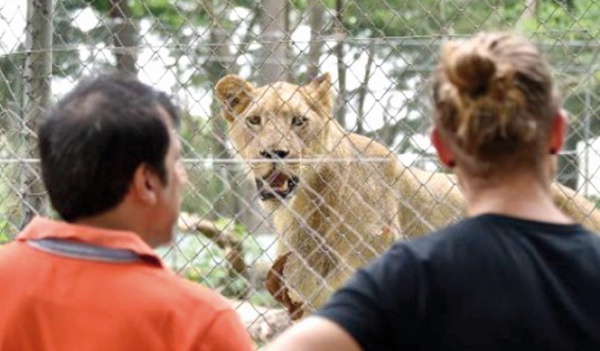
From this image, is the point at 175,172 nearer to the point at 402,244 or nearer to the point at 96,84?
the point at 96,84

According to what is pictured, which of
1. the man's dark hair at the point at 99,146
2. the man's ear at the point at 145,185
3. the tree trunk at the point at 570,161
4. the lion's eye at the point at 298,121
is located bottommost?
the tree trunk at the point at 570,161

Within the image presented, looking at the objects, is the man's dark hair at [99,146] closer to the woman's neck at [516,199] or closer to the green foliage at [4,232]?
the woman's neck at [516,199]

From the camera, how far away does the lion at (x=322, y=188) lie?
23.8 ft

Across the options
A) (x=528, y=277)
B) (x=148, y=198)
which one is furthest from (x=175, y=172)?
(x=528, y=277)

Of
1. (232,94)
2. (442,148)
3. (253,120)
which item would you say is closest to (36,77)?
(232,94)

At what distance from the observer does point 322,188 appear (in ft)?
25.0

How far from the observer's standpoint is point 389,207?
763 cm

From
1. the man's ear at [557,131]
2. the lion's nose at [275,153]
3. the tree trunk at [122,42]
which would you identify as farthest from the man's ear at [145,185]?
the lion's nose at [275,153]

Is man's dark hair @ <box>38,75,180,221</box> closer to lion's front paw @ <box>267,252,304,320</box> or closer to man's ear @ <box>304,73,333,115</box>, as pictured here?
lion's front paw @ <box>267,252,304,320</box>

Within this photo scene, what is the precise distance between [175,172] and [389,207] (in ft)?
16.2

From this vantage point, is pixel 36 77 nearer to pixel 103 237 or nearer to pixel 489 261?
pixel 103 237

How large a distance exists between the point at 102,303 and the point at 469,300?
71 cm

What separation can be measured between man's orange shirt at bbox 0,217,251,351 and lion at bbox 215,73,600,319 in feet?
14.8

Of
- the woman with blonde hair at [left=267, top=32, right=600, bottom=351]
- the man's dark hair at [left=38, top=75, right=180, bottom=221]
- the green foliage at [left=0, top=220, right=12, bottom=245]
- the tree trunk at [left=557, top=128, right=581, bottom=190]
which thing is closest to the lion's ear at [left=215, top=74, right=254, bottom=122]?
the green foliage at [left=0, top=220, right=12, bottom=245]
